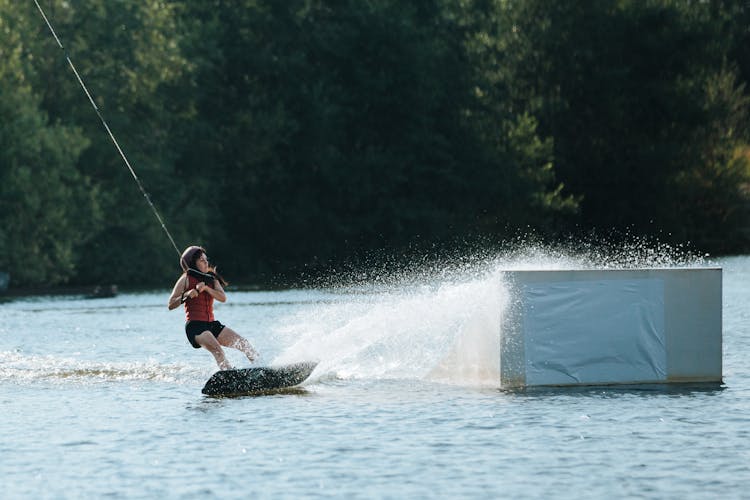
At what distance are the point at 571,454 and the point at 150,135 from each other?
2130 inches

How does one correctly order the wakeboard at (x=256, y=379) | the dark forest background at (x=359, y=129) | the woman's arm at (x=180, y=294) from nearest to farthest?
the wakeboard at (x=256, y=379), the woman's arm at (x=180, y=294), the dark forest background at (x=359, y=129)

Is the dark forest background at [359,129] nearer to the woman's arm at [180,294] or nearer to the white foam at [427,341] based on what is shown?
the white foam at [427,341]

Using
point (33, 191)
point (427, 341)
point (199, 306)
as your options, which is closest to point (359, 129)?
point (33, 191)

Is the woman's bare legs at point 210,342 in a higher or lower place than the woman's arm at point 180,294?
lower

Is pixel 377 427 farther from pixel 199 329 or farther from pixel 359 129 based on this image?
pixel 359 129

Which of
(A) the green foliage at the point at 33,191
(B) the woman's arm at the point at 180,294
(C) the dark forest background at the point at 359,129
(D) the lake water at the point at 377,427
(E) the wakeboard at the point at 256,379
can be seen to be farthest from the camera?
(C) the dark forest background at the point at 359,129

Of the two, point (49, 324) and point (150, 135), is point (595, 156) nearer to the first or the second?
point (150, 135)

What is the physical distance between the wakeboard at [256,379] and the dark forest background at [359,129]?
41.2 m

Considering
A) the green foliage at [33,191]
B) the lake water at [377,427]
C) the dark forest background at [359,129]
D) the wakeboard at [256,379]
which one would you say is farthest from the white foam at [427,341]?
the dark forest background at [359,129]

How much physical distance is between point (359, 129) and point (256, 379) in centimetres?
4755

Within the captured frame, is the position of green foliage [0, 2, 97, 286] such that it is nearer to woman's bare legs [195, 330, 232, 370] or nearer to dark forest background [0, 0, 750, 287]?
dark forest background [0, 0, 750, 287]

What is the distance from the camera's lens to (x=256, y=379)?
1716cm

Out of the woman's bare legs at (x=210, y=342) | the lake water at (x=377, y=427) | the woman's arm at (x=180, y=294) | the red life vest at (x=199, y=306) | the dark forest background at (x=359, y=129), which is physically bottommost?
the lake water at (x=377, y=427)

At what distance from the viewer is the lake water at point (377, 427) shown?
36.0 feet
